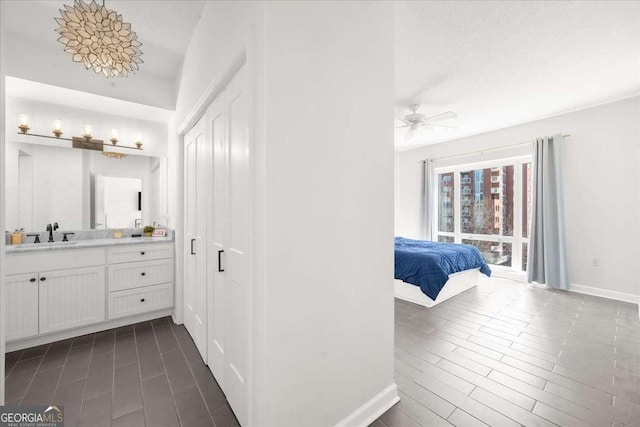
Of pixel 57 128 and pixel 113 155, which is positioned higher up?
pixel 57 128

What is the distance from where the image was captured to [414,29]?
7.37ft

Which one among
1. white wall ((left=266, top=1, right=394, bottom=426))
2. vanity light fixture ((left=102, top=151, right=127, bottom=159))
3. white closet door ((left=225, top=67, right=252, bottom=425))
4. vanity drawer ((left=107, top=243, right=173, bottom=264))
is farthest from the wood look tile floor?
vanity light fixture ((left=102, top=151, right=127, bottom=159))

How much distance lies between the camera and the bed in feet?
10.5

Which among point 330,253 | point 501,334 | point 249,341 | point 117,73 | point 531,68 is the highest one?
point 531,68

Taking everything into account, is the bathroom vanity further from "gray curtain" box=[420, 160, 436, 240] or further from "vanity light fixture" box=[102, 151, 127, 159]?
"gray curtain" box=[420, 160, 436, 240]

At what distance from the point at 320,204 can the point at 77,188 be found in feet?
10.3

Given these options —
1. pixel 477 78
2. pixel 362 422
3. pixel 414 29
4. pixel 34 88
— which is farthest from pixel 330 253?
pixel 34 88

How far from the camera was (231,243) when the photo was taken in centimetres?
160

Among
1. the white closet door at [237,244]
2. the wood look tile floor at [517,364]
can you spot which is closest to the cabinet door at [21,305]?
the white closet door at [237,244]

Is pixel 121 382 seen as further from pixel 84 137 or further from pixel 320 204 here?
pixel 84 137

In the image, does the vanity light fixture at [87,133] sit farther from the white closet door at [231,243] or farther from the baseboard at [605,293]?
the baseboard at [605,293]

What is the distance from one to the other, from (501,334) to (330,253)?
236 cm

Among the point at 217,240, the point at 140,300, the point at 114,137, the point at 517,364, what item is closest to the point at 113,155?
the point at 114,137

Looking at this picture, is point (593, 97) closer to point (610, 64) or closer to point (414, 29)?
point (610, 64)
